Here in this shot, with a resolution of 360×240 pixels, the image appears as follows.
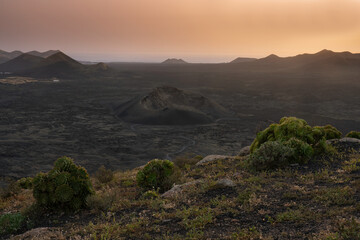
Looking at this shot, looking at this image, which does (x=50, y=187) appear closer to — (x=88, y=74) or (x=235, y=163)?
(x=235, y=163)

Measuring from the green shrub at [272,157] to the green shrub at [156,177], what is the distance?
3748 mm

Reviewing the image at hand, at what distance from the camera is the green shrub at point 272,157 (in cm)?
1206

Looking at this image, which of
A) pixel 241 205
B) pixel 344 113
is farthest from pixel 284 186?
pixel 344 113

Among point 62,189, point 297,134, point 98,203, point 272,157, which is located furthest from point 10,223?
point 297,134

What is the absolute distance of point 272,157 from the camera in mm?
11992

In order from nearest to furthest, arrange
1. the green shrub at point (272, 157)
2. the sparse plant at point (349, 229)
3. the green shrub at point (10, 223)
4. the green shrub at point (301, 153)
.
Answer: the sparse plant at point (349, 229)
the green shrub at point (10, 223)
the green shrub at point (272, 157)
the green shrub at point (301, 153)

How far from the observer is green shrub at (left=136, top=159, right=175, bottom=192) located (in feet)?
39.0

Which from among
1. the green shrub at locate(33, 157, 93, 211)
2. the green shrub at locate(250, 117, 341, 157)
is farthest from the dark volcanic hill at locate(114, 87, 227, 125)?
the green shrub at locate(33, 157, 93, 211)

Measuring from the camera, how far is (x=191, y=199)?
9344mm

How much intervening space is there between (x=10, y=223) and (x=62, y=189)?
1.70 meters

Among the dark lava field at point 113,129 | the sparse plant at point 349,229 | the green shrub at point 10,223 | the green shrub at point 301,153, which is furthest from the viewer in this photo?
the dark lava field at point 113,129

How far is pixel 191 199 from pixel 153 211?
1.39m

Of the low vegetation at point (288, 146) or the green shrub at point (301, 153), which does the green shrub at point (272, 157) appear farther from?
the green shrub at point (301, 153)

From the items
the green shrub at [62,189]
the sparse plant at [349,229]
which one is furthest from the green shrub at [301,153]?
the green shrub at [62,189]
